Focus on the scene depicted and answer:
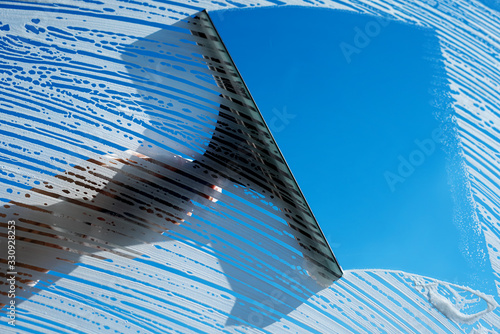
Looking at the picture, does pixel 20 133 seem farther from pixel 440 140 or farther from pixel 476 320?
pixel 476 320

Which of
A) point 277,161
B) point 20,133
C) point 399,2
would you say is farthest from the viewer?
point 399,2

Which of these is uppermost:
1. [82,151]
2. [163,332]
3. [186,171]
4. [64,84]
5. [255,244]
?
[64,84]

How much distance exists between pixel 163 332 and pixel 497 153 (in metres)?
2.50

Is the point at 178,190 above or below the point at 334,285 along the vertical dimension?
above

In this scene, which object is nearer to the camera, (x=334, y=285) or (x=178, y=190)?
(x=178, y=190)

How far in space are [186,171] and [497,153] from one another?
222cm

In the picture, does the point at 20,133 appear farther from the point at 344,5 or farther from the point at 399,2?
the point at 399,2

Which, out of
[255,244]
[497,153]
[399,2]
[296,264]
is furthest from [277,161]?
[497,153]

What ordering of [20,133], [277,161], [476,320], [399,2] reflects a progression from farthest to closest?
[399,2], [476,320], [277,161], [20,133]

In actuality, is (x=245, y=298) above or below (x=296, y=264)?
below

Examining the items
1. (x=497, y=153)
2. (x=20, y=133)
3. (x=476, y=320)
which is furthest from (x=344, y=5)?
(x=476, y=320)

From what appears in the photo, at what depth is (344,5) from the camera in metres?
2.27

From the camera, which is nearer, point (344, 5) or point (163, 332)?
point (163, 332)

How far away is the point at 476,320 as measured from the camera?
2180mm
